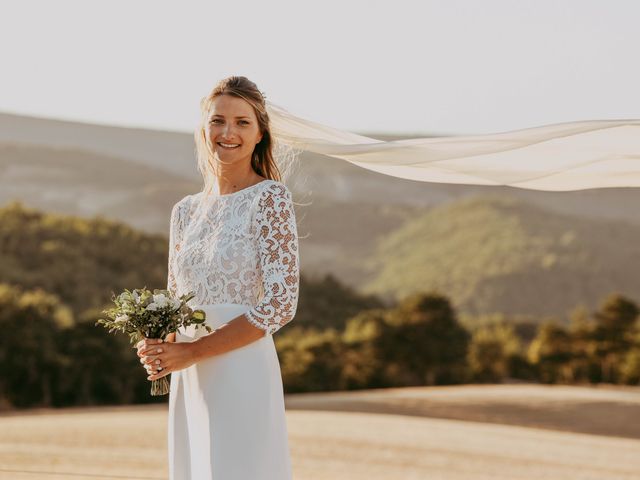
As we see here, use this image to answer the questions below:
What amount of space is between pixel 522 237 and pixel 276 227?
28.4m

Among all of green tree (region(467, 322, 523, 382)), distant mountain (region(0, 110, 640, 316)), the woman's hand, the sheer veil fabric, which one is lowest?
green tree (region(467, 322, 523, 382))

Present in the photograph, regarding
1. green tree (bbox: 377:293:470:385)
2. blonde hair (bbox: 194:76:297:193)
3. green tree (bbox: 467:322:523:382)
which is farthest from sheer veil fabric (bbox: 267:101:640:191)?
green tree (bbox: 467:322:523:382)

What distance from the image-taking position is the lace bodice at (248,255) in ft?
9.80

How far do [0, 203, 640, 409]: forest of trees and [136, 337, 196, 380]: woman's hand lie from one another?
12.0m

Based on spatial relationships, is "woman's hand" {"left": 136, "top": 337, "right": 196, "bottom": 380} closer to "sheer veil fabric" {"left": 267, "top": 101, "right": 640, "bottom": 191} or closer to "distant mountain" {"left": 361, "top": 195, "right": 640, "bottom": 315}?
"sheer veil fabric" {"left": 267, "top": 101, "right": 640, "bottom": 191}

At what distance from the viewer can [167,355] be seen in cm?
296

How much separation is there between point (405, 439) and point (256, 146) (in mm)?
6856

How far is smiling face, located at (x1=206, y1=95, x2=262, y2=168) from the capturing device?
3104mm

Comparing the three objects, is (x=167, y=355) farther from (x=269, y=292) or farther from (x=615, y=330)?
(x=615, y=330)

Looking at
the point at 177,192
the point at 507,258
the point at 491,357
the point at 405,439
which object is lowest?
the point at 405,439

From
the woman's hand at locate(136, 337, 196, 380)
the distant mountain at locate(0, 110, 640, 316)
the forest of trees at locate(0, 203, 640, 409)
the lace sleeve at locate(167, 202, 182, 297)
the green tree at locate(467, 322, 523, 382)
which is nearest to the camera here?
the woman's hand at locate(136, 337, 196, 380)

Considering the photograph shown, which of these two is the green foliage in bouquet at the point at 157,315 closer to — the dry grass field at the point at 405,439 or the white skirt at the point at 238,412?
the white skirt at the point at 238,412

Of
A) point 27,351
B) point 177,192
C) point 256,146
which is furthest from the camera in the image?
point 177,192

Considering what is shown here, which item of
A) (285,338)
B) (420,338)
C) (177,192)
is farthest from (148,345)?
(177,192)
